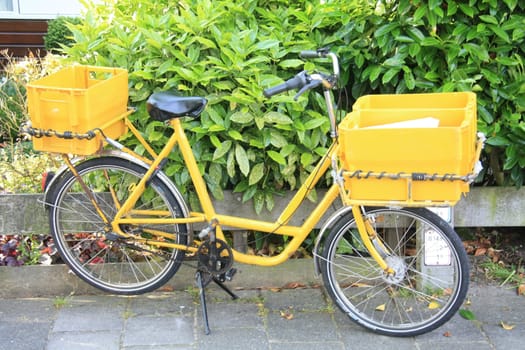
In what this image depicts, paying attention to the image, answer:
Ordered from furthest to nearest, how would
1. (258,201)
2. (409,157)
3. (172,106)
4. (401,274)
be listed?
(258,201), (401,274), (172,106), (409,157)

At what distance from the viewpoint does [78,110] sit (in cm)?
386

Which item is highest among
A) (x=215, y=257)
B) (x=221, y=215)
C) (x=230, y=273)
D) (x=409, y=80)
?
(x=409, y=80)

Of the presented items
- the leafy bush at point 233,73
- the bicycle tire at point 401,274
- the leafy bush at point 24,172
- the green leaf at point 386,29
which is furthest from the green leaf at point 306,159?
the leafy bush at point 24,172

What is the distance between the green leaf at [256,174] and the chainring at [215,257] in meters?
0.41

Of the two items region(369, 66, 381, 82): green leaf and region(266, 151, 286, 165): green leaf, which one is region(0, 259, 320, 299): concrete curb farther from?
region(369, 66, 381, 82): green leaf

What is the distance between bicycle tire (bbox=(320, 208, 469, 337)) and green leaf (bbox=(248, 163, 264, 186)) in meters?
0.57

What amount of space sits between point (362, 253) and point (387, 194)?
3.75 feet

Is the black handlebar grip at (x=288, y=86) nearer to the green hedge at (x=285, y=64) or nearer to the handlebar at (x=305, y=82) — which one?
the handlebar at (x=305, y=82)

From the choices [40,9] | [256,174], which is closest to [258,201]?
[256,174]

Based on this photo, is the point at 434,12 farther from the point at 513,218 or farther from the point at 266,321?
the point at 266,321

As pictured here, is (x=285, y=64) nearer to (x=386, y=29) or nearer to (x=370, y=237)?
(x=386, y=29)

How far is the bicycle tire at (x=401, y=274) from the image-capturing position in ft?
12.5

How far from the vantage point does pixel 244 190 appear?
436 cm

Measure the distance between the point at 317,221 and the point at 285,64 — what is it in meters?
0.93
